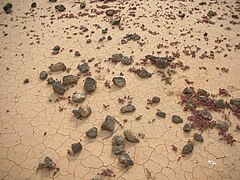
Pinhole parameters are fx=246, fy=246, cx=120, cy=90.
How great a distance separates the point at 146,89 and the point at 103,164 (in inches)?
148

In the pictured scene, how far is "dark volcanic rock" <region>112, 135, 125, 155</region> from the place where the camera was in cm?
780

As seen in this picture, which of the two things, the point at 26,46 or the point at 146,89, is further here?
the point at 26,46

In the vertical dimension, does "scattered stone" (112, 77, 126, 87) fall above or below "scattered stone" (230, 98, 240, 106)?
above

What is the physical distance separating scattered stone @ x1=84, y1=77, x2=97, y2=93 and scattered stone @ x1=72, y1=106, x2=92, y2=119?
107 centimetres

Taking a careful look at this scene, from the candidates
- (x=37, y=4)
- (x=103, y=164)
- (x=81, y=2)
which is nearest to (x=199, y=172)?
(x=103, y=164)

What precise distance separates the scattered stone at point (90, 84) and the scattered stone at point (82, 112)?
1.07 metres

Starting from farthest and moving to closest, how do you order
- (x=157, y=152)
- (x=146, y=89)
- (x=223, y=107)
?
(x=146, y=89), (x=223, y=107), (x=157, y=152)

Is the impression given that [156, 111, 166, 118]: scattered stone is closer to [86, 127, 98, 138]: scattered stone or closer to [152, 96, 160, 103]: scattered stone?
[152, 96, 160, 103]: scattered stone

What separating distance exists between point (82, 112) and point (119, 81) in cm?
214

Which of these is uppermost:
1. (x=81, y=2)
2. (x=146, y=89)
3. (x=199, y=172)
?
(x=81, y=2)

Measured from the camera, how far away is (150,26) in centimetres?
1407

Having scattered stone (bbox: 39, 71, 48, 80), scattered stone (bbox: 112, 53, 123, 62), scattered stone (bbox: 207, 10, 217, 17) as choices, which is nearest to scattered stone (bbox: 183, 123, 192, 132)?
scattered stone (bbox: 112, 53, 123, 62)

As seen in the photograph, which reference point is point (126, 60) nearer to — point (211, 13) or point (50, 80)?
point (50, 80)

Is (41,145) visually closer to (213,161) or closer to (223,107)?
(213,161)
